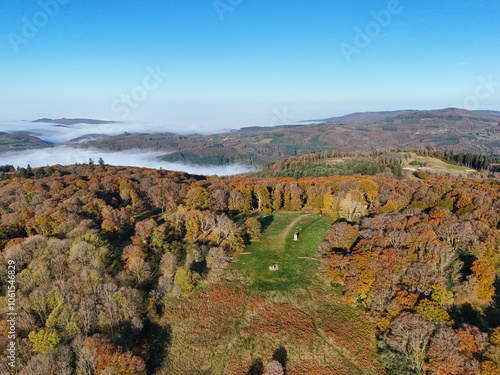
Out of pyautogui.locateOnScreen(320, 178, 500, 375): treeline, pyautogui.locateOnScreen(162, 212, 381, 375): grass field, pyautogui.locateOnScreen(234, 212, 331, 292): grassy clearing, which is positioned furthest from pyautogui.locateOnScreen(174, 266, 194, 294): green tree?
pyautogui.locateOnScreen(320, 178, 500, 375): treeline

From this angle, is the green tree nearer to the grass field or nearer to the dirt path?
the grass field

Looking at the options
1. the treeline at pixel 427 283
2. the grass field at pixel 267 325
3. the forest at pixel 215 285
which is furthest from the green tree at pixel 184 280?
the treeline at pixel 427 283

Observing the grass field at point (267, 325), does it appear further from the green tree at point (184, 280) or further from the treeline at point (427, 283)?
the treeline at point (427, 283)

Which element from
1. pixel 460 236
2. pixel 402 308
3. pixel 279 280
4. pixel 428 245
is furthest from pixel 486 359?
pixel 279 280

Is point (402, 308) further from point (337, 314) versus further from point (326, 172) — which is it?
point (326, 172)

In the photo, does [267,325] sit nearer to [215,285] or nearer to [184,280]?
[215,285]

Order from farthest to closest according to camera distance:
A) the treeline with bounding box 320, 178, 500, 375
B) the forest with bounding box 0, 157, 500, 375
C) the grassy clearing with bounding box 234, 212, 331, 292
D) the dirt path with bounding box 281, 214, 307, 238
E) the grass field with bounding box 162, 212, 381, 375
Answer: the dirt path with bounding box 281, 214, 307, 238, the grassy clearing with bounding box 234, 212, 331, 292, the grass field with bounding box 162, 212, 381, 375, the forest with bounding box 0, 157, 500, 375, the treeline with bounding box 320, 178, 500, 375

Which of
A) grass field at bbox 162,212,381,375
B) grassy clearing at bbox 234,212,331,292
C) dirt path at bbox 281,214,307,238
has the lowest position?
grass field at bbox 162,212,381,375

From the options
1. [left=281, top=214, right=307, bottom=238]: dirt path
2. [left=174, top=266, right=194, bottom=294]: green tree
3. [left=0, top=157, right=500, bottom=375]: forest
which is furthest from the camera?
[left=281, top=214, right=307, bottom=238]: dirt path
